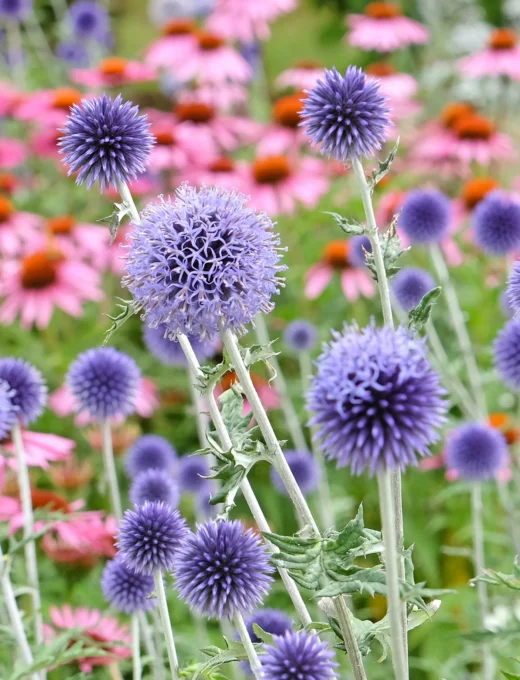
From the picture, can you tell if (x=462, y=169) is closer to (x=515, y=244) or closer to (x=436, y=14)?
(x=515, y=244)

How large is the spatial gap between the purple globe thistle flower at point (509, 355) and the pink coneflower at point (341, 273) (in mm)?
1331

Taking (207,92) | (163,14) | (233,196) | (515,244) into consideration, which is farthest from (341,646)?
(163,14)

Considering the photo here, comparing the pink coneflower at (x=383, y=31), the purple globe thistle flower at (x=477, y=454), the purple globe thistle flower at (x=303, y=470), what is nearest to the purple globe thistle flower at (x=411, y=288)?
the purple globe thistle flower at (x=477, y=454)

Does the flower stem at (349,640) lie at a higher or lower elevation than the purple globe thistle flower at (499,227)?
lower

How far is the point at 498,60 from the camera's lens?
4430 mm

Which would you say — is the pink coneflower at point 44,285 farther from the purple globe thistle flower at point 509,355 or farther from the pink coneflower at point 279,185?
the purple globe thistle flower at point 509,355

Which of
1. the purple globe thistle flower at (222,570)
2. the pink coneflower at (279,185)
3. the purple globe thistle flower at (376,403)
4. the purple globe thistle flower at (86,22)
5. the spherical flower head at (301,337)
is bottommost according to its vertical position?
the purple globe thistle flower at (222,570)

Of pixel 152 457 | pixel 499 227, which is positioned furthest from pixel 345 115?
pixel 499 227

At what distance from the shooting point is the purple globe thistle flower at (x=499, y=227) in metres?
2.78

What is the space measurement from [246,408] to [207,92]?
2325 millimetres

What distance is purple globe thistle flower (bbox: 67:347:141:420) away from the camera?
2152mm

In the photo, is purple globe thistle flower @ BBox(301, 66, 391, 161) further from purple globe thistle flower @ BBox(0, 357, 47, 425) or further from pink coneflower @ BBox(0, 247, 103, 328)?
pink coneflower @ BBox(0, 247, 103, 328)

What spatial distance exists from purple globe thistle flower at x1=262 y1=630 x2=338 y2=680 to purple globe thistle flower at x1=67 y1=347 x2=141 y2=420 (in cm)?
118

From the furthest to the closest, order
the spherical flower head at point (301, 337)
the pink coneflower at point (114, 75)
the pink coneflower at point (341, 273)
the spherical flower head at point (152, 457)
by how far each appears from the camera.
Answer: the pink coneflower at point (114, 75), the pink coneflower at point (341, 273), the spherical flower head at point (301, 337), the spherical flower head at point (152, 457)
